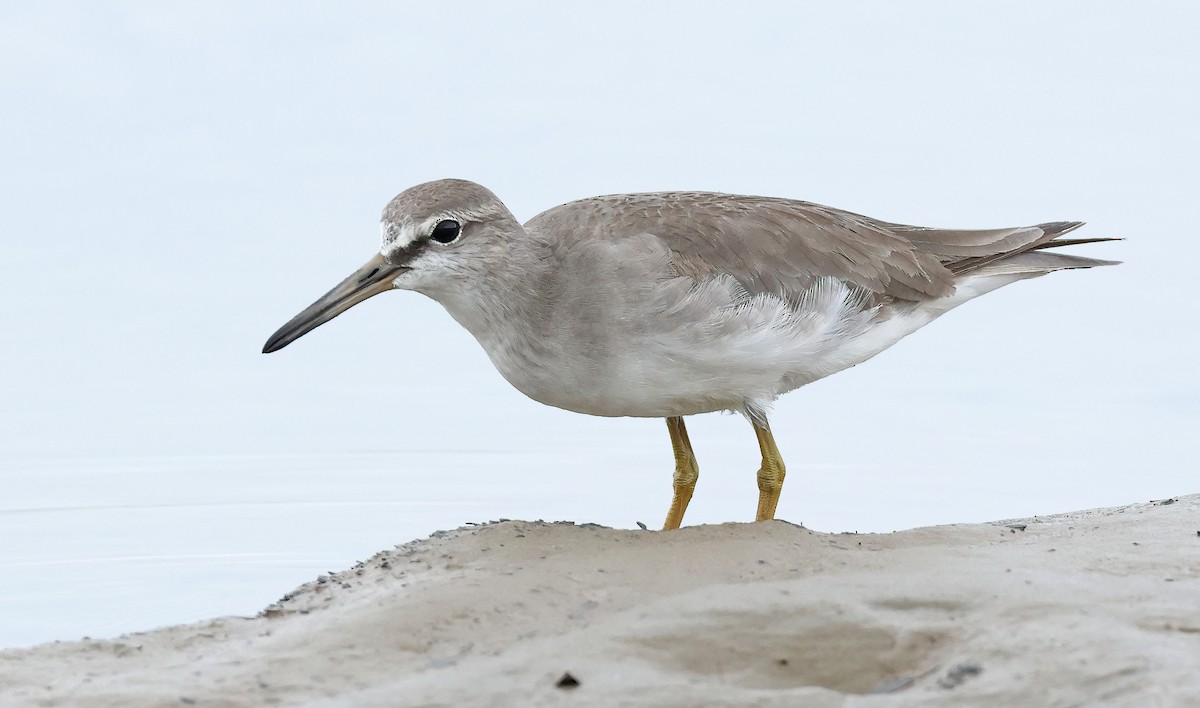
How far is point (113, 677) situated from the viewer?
5656mm

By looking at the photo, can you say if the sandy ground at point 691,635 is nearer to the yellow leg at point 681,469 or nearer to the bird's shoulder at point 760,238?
the bird's shoulder at point 760,238

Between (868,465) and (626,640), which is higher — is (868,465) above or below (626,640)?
above

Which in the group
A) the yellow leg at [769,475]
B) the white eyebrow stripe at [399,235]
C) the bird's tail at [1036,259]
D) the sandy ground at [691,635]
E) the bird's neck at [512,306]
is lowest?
the sandy ground at [691,635]

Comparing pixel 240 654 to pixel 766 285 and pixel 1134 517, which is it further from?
pixel 1134 517

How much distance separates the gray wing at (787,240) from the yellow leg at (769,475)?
36.5 inches

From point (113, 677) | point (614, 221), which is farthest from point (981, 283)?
point (113, 677)

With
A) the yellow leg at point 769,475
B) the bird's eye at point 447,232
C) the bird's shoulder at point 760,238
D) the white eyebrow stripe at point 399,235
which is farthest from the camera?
the yellow leg at point 769,475

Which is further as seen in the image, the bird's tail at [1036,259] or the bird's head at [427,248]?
the bird's tail at [1036,259]

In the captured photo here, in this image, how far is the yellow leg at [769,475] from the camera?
913cm

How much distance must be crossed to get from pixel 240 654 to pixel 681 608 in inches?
70.2

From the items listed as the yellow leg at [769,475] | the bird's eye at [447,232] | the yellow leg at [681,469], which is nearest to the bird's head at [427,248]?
the bird's eye at [447,232]

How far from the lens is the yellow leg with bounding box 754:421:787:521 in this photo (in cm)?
913

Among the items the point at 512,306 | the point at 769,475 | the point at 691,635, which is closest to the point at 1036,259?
the point at 769,475

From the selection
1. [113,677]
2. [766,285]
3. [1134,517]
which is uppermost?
[766,285]
